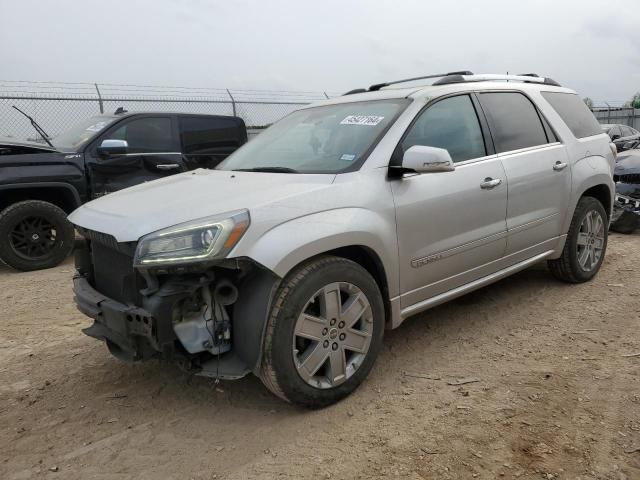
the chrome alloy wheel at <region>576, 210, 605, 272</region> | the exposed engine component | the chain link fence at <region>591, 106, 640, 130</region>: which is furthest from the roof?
the chain link fence at <region>591, 106, 640, 130</region>

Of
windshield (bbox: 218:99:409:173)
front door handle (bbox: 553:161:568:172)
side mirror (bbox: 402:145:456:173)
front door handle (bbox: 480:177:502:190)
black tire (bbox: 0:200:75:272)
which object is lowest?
black tire (bbox: 0:200:75:272)

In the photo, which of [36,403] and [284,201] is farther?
[36,403]

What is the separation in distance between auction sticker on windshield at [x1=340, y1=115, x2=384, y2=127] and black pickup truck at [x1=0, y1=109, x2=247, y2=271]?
3.77 meters

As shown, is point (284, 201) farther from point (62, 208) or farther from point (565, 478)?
point (62, 208)

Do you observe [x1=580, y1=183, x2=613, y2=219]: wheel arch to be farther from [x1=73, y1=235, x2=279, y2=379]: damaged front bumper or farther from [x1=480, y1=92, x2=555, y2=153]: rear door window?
[x1=73, y1=235, x2=279, y2=379]: damaged front bumper

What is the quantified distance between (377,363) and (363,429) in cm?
78

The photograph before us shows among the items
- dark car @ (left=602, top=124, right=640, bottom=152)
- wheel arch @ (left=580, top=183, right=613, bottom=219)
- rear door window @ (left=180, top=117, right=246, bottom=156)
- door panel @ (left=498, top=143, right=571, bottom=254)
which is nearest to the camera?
door panel @ (left=498, top=143, right=571, bottom=254)

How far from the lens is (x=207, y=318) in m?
2.74

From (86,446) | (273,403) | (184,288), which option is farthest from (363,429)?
(86,446)

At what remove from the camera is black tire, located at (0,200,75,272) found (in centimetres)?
608

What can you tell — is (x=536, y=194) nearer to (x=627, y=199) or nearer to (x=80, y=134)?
(x=627, y=199)

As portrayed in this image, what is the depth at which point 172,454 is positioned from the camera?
2.70 meters

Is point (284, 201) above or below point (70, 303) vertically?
above

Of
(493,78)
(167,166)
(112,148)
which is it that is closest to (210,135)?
(167,166)
